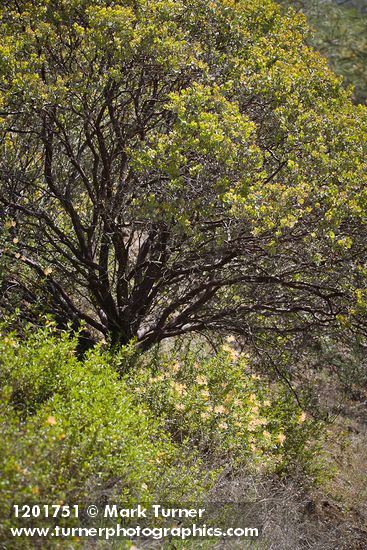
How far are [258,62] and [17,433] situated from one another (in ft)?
13.2

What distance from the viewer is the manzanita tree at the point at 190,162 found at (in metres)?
5.76

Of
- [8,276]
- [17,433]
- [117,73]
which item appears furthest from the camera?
[8,276]

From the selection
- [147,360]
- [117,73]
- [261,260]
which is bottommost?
[147,360]

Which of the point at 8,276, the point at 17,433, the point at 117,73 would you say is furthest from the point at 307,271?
the point at 17,433

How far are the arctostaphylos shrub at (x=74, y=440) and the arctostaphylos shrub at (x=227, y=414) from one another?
34cm

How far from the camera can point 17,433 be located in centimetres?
414

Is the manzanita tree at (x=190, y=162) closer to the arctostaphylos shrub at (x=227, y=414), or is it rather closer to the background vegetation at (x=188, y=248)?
the background vegetation at (x=188, y=248)

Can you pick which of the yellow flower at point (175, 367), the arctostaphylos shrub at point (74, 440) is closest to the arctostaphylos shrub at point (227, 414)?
the yellow flower at point (175, 367)

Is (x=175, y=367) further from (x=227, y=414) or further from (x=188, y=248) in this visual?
(x=188, y=248)

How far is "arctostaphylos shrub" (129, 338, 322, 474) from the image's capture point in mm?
5871

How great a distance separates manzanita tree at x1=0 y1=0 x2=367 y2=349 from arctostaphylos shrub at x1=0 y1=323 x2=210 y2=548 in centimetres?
115

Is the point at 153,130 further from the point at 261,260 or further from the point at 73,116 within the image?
the point at 261,260

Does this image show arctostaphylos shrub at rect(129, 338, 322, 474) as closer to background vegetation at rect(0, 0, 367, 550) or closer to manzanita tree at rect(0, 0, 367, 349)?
background vegetation at rect(0, 0, 367, 550)

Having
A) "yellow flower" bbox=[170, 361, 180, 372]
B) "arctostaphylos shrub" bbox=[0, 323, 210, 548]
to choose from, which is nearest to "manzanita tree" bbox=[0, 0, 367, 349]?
"yellow flower" bbox=[170, 361, 180, 372]
